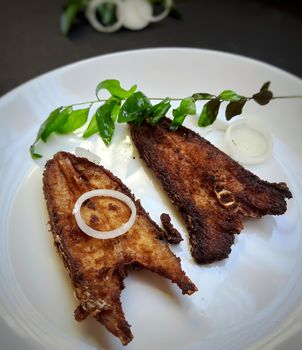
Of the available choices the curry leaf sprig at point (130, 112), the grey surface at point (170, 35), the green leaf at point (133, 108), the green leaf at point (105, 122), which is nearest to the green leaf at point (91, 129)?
the curry leaf sprig at point (130, 112)

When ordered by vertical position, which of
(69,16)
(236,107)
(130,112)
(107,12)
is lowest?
(236,107)

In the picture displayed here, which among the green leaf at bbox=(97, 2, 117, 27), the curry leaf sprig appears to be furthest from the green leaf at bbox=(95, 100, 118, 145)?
the green leaf at bbox=(97, 2, 117, 27)

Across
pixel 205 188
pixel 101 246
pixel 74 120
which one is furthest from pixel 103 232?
pixel 74 120

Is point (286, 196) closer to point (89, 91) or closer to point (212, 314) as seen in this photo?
point (212, 314)

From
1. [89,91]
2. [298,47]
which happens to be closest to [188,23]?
[298,47]

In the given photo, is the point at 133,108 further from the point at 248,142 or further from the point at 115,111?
the point at 248,142

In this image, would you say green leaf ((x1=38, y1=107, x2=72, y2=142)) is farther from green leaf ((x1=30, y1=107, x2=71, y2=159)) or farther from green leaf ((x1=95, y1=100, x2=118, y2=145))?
green leaf ((x1=95, y1=100, x2=118, y2=145))
